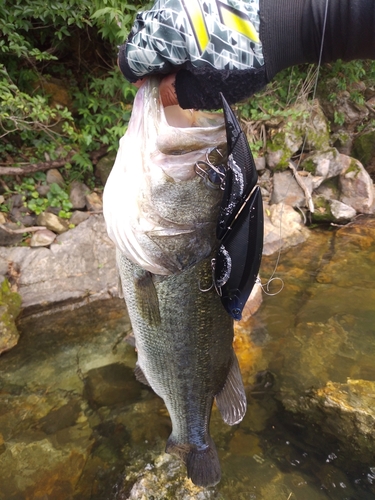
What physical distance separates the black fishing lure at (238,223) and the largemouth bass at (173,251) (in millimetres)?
173

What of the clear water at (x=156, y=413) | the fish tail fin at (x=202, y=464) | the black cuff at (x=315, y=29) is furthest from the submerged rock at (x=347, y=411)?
the black cuff at (x=315, y=29)

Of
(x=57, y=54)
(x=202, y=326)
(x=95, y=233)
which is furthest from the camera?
(x=57, y=54)

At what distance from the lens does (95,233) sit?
16.5 ft

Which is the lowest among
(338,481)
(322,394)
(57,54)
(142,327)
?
(338,481)

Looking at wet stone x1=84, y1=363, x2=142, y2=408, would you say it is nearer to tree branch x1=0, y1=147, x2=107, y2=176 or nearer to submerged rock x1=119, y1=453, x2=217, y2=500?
submerged rock x1=119, y1=453, x2=217, y2=500

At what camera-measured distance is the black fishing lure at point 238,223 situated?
1166 millimetres

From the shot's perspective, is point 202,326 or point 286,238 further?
point 286,238

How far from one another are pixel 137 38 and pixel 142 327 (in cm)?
132

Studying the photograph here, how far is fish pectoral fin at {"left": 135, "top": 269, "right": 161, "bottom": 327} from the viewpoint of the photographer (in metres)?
1.64

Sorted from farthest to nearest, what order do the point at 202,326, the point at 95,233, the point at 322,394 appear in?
1. the point at 95,233
2. the point at 322,394
3. the point at 202,326

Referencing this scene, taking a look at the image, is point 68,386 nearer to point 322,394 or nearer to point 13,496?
point 13,496

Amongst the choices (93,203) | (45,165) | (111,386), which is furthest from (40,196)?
(111,386)

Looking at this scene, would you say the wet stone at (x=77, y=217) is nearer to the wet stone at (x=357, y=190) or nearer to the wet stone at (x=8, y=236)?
the wet stone at (x=8, y=236)

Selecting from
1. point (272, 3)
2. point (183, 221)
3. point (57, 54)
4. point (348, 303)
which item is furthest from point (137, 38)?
point (57, 54)
